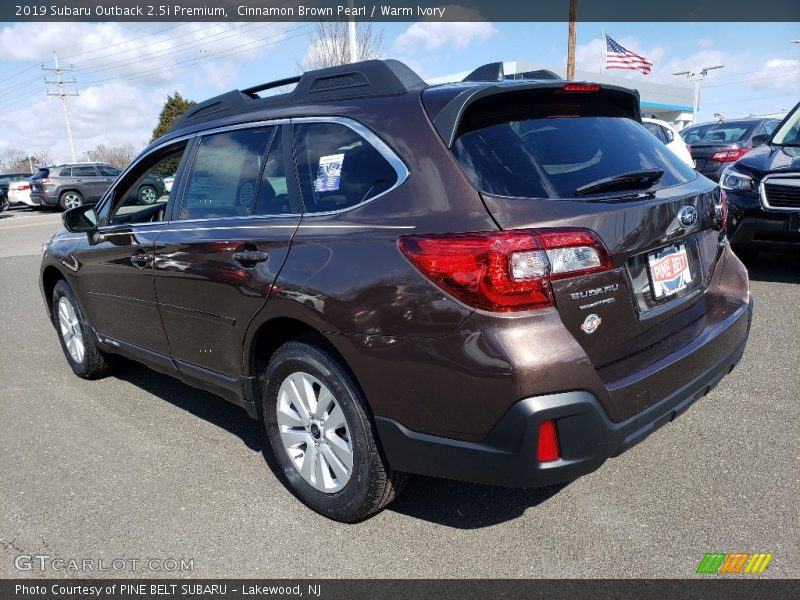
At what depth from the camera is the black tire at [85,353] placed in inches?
175

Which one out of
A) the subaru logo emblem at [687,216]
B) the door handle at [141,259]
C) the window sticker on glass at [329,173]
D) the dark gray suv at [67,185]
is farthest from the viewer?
the dark gray suv at [67,185]

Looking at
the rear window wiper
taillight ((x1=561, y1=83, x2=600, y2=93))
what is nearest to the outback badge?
the rear window wiper

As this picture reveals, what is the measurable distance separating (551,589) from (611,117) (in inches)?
78.5

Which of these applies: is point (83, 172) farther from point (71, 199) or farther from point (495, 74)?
point (495, 74)

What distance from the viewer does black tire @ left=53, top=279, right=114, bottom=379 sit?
444 cm

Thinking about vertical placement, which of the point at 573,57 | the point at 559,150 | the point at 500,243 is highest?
the point at 573,57

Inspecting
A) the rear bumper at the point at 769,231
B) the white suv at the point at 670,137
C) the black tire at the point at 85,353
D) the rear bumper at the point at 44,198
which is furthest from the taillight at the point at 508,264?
the rear bumper at the point at 44,198

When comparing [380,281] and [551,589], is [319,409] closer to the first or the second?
[380,281]

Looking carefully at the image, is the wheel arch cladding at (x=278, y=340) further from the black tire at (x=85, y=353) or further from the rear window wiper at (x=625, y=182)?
the black tire at (x=85, y=353)

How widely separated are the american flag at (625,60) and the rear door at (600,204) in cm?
2018

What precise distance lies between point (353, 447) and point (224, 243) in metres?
1.15

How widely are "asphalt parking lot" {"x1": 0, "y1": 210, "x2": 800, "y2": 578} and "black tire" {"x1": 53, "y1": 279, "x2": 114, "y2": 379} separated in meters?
0.58

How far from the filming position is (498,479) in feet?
7.00

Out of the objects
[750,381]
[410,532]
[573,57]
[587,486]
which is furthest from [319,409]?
[573,57]
